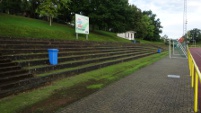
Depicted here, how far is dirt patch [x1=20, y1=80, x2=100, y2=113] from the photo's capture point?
17.0 feet

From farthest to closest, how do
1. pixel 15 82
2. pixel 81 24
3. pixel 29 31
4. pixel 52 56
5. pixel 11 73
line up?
pixel 81 24 → pixel 29 31 → pixel 52 56 → pixel 11 73 → pixel 15 82

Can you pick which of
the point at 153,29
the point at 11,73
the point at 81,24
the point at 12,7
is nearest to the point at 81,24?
the point at 81,24

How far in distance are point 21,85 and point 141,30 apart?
5859cm

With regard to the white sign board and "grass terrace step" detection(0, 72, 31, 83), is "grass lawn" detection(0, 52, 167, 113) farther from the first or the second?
the white sign board

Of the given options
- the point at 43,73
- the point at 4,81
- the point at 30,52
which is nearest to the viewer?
the point at 4,81

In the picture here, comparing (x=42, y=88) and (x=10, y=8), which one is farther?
(x=10, y=8)

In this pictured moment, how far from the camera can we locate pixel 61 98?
6148 millimetres

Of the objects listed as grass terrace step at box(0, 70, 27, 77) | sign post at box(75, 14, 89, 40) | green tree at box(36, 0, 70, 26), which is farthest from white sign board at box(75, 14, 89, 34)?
grass terrace step at box(0, 70, 27, 77)

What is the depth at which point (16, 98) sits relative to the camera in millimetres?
5977

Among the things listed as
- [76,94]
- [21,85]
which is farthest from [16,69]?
[76,94]

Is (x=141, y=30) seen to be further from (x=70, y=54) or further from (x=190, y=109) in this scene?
(x=190, y=109)

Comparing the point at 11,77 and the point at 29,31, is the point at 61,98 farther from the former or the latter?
the point at 29,31

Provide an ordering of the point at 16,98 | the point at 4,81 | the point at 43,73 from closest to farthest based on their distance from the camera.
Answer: the point at 16,98
the point at 4,81
the point at 43,73

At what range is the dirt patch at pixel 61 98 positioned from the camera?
17.0 feet
